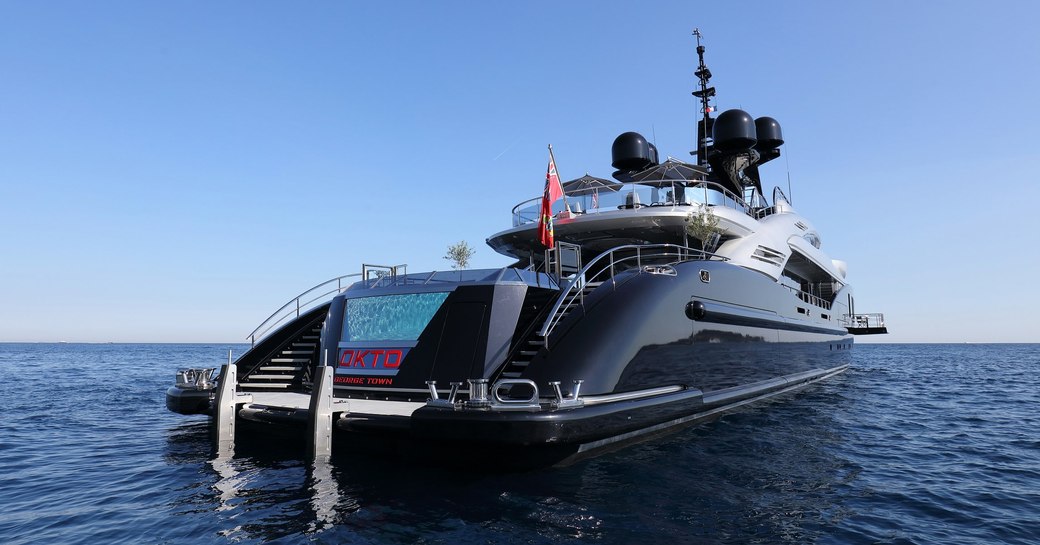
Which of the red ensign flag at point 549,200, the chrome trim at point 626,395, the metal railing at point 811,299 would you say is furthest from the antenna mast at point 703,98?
the chrome trim at point 626,395

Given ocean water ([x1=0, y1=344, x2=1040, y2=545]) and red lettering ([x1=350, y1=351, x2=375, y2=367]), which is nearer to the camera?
ocean water ([x1=0, y1=344, x2=1040, y2=545])

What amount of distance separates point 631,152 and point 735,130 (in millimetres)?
3538

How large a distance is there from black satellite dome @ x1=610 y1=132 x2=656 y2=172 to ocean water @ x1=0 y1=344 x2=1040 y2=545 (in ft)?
39.2

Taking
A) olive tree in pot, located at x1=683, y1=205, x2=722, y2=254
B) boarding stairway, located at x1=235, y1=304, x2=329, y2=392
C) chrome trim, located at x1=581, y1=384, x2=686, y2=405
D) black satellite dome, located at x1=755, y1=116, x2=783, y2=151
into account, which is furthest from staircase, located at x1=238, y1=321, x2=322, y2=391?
black satellite dome, located at x1=755, y1=116, x2=783, y2=151

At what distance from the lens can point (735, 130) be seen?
63.0 ft

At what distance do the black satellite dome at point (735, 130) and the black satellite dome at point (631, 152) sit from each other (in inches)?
101

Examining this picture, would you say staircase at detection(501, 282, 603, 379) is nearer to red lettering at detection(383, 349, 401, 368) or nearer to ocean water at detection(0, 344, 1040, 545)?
ocean water at detection(0, 344, 1040, 545)

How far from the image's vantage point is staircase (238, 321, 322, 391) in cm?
1146

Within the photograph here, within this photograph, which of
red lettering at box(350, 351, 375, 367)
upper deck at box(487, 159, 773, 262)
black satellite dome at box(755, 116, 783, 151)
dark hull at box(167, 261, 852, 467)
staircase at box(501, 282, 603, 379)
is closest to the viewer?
dark hull at box(167, 261, 852, 467)

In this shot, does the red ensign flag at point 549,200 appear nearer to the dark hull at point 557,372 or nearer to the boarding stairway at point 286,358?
the dark hull at point 557,372

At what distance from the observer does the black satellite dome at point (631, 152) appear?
68.8 ft

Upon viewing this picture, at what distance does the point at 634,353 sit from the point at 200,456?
268 inches

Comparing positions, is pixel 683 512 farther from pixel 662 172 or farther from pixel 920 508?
pixel 662 172

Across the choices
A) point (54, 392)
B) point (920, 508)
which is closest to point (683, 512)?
point (920, 508)
